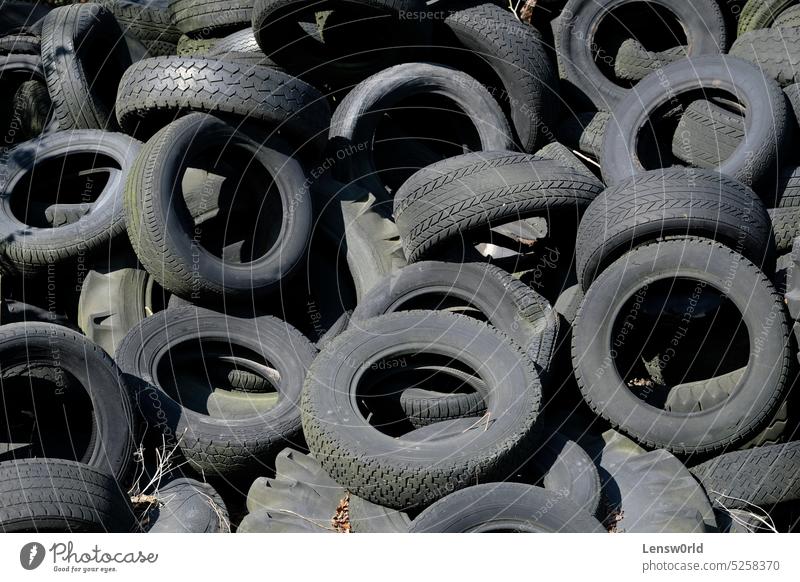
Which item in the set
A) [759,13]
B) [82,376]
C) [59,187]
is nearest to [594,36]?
[759,13]

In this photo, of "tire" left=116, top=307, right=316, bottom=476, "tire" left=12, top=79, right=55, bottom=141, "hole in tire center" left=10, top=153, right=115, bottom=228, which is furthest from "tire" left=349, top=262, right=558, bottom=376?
"tire" left=12, top=79, right=55, bottom=141

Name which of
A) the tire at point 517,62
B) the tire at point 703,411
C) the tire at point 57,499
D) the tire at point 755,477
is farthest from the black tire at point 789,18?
the tire at point 57,499

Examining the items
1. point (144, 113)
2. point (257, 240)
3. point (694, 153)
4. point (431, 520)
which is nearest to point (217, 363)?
point (257, 240)

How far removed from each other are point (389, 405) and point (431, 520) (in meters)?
1.42

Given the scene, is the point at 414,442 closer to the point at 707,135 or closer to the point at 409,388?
the point at 409,388

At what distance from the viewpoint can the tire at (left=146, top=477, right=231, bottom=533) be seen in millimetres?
6574

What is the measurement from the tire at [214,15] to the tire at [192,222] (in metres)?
1.80

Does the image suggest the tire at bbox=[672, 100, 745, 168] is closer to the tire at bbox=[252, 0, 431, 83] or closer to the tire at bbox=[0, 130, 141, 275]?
the tire at bbox=[252, 0, 431, 83]

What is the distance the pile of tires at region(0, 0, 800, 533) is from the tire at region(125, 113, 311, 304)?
0.07 ft

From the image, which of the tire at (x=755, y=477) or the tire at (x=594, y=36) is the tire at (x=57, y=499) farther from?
the tire at (x=594, y=36)

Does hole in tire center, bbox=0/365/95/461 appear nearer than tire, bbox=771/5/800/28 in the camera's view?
Yes

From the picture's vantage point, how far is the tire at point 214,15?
9.34m

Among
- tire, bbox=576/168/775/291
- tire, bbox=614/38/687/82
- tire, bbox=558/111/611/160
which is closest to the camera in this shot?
tire, bbox=576/168/775/291

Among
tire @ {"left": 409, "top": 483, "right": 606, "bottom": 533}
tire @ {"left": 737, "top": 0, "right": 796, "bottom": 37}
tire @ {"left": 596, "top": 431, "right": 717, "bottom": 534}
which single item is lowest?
tire @ {"left": 596, "top": 431, "right": 717, "bottom": 534}
